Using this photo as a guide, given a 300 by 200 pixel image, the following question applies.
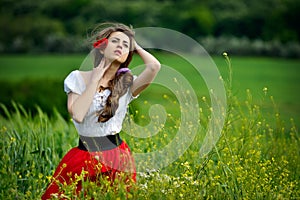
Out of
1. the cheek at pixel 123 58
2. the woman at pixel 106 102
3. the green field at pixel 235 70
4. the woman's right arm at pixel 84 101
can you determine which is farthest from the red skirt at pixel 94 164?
the green field at pixel 235 70

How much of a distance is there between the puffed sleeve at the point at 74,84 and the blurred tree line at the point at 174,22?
606 inches

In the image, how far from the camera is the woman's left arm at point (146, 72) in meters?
3.33

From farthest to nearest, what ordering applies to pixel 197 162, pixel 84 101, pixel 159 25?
pixel 159 25, pixel 197 162, pixel 84 101

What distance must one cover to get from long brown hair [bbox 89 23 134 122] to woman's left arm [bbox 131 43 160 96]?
0.04 m

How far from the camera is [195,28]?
19.7 m

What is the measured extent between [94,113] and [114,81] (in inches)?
8.8

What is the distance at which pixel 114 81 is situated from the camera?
337 centimetres

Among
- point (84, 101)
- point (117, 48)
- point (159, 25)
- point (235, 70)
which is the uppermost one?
point (117, 48)

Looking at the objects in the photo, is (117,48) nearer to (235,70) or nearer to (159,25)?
(235,70)

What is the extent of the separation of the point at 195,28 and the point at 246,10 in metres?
1.82

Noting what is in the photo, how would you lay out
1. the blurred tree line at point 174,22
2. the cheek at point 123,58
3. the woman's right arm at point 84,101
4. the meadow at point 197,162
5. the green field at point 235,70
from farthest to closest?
the blurred tree line at point 174,22, the green field at point 235,70, the cheek at point 123,58, the woman's right arm at point 84,101, the meadow at point 197,162

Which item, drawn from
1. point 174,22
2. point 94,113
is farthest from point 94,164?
point 174,22

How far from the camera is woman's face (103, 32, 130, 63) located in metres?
3.28

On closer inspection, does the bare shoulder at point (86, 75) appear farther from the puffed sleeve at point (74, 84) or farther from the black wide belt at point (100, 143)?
the black wide belt at point (100, 143)
